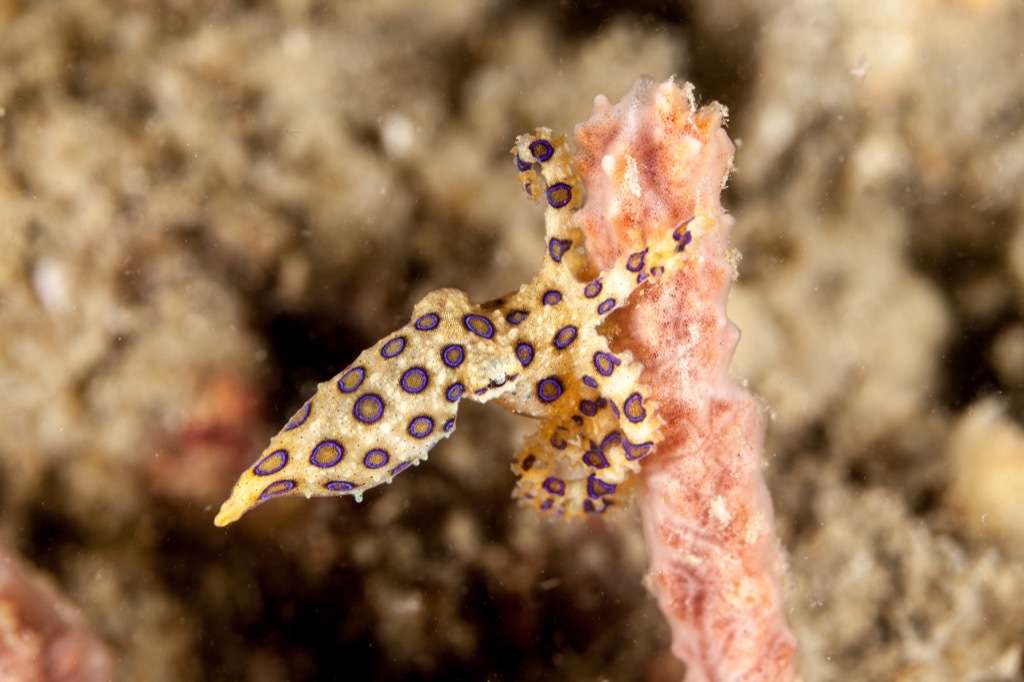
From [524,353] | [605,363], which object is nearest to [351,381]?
[524,353]

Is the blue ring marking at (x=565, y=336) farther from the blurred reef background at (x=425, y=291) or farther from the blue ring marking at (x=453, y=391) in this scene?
the blurred reef background at (x=425, y=291)

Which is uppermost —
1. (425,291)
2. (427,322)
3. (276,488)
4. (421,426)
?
(425,291)

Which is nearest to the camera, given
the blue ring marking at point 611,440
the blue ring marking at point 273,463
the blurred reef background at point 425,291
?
the blue ring marking at point 273,463

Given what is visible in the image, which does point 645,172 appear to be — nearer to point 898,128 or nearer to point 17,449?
point 898,128

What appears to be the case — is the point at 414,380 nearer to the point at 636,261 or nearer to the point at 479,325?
the point at 479,325

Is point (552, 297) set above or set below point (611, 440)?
above

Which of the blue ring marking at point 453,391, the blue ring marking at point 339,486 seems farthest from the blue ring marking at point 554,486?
the blue ring marking at point 339,486

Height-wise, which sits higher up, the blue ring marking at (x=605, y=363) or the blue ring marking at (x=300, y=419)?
the blue ring marking at (x=605, y=363)
